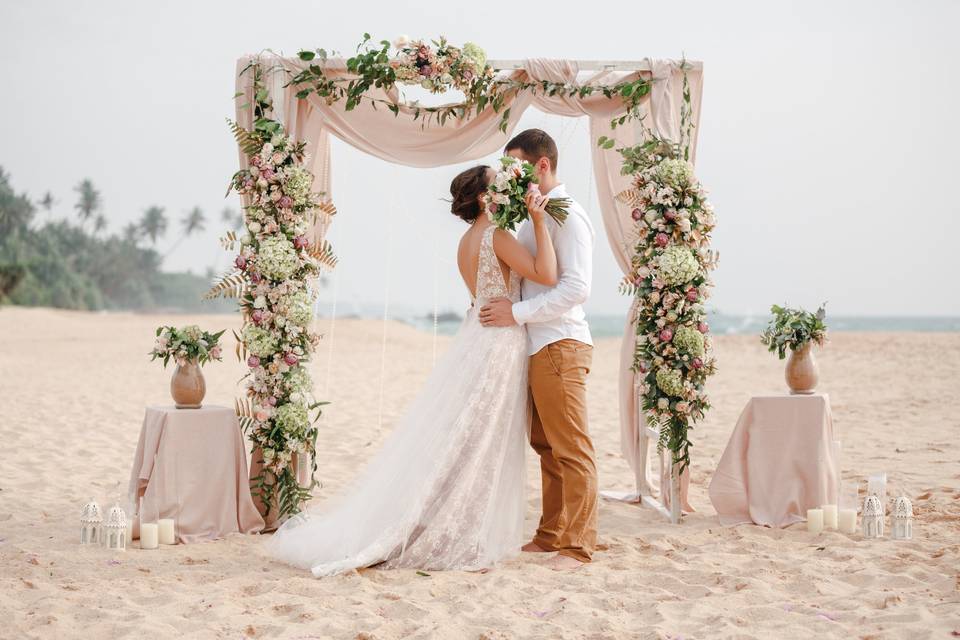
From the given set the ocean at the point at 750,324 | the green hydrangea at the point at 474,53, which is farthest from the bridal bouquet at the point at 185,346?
the ocean at the point at 750,324

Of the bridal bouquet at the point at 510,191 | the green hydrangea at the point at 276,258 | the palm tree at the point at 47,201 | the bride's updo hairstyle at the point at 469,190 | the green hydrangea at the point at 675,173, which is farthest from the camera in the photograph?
the palm tree at the point at 47,201

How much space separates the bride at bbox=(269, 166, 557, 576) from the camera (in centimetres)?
482

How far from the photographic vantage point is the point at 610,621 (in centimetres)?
401

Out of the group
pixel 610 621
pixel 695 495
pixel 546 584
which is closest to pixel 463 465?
pixel 546 584

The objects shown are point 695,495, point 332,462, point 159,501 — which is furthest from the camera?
point 332,462

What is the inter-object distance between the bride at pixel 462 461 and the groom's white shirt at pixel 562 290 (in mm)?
70

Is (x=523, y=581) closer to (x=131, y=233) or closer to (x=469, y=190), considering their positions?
(x=469, y=190)

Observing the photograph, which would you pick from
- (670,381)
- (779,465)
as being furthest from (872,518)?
(670,381)

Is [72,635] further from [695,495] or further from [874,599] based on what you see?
[695,495]

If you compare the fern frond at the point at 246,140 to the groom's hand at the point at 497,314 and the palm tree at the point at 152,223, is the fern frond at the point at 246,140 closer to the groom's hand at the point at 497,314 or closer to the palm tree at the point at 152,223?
the groom's hand at the point at 497,314

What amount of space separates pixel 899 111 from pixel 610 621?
42704 millimetres

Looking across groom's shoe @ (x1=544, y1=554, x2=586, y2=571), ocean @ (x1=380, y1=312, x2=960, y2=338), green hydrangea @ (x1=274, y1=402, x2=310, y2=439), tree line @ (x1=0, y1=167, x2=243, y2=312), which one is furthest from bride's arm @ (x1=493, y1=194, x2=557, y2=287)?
tree line @ (x1=0, y1=167, x2=243, y2=312)

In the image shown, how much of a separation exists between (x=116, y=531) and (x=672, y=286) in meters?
3.45

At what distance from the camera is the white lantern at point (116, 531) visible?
531cm
